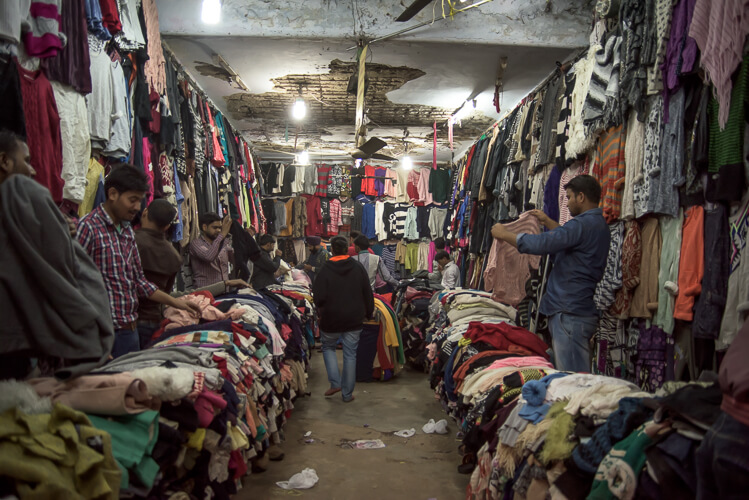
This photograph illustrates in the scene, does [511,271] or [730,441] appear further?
[511,271]

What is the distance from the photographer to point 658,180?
12.4ft

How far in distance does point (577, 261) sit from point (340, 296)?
295 cm

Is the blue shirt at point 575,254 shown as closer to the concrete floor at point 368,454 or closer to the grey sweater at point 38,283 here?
the concrete floor at point 368,454

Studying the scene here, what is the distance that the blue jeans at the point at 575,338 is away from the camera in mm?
3508

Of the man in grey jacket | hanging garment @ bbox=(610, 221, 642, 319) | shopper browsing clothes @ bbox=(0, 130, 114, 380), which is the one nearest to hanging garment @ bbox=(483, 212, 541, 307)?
hanging garment @ bbox=(610, 221, 642, 319)

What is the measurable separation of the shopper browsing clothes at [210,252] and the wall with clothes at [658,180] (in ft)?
9.35

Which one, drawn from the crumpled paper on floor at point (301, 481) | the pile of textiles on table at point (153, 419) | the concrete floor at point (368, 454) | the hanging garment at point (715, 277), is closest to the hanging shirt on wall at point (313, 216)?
the concrete floor at point (368, 454)

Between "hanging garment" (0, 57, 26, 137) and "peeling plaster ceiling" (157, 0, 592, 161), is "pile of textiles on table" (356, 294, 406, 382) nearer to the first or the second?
"peeling plaster ceiling" (157, 0, 592, 161)

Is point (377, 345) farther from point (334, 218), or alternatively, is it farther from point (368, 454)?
point (334, 218)

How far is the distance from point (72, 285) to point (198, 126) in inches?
211

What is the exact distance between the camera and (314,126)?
991cm

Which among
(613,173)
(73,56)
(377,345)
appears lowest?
(377,345)

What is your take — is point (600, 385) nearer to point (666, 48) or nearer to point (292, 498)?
point (292, 498)

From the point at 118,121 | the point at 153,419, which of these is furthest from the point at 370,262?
the point at 153,419
